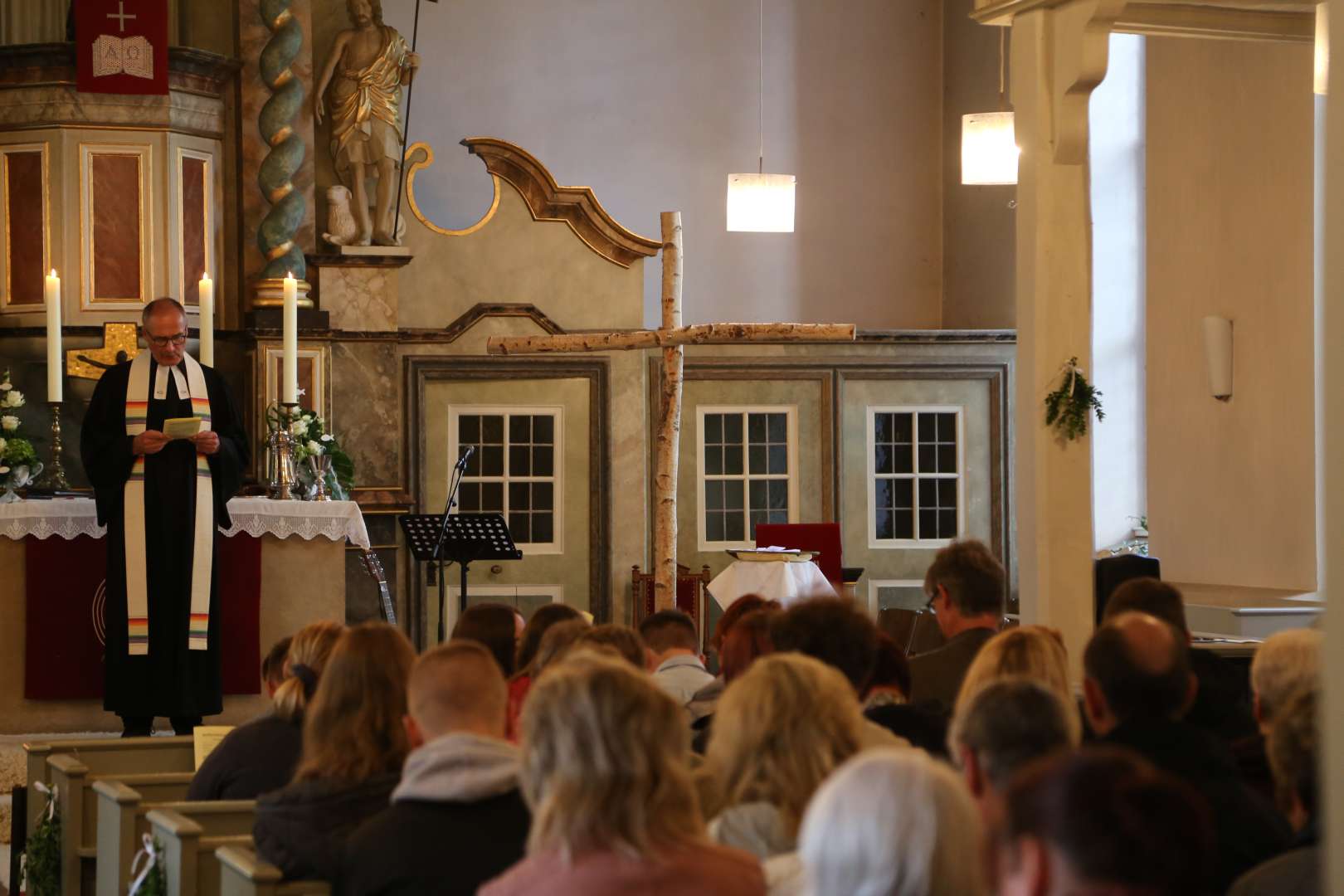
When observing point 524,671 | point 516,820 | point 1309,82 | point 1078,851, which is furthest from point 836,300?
point 1078,851

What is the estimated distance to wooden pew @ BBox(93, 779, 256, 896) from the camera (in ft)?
14.1

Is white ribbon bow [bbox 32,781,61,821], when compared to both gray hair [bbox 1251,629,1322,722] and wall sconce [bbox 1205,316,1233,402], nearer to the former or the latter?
gray hair [bbox 1251,629,1322,722]

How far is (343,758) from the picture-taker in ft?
12.4

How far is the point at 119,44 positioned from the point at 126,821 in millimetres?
8487

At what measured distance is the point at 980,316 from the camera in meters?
15.2

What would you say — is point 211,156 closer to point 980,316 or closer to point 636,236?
point 636,236

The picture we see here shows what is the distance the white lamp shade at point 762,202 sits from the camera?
13.0m

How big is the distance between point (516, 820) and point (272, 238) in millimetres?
9899

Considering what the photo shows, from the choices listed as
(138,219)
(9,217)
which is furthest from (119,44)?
(9,217)

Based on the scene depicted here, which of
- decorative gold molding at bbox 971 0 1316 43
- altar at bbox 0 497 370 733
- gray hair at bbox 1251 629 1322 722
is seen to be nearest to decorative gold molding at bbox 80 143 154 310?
altar at bbox 0 497 370 733

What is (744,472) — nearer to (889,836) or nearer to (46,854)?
(46,854)

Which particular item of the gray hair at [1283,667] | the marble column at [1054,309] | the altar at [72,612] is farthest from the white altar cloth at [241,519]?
the gray hair at [1283,667]

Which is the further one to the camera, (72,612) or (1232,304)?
(1232,304)

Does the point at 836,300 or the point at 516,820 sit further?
the point at 836,300
